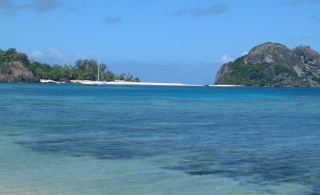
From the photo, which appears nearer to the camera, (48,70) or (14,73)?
(14,73)

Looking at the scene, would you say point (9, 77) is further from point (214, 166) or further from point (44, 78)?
point (214, 166)

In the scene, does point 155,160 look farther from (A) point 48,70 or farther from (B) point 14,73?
(A) point 48,70

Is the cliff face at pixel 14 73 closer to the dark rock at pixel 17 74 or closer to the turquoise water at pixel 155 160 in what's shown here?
the dark rock at pixel 17 74

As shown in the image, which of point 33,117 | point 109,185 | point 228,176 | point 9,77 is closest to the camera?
point 109,185

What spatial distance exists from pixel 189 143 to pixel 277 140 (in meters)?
3.97

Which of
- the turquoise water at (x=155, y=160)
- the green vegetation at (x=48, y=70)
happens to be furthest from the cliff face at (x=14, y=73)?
the turquoise water at (x=155, y=160)

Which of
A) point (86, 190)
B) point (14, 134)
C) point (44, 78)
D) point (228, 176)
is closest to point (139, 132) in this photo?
point (14, 134)

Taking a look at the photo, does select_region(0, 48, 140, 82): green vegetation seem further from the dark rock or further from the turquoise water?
→ the turquoise water

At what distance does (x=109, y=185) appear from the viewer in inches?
421

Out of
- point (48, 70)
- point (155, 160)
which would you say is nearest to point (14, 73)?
point (48, 70)

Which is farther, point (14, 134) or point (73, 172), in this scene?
point (14, 134)

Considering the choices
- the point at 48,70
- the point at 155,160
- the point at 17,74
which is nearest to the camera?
the point at 155,160

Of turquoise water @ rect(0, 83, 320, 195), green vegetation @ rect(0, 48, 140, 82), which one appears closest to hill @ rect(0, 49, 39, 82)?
green vegetation @ rect(0, 48, 140, 82)

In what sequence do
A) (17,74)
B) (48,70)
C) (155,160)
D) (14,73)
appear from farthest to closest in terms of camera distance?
(48,70)
(17,74)
(14,73)
(155,160)
